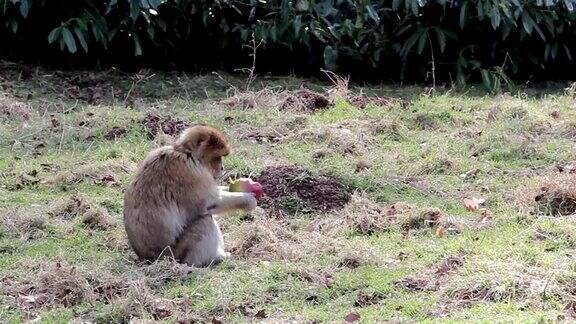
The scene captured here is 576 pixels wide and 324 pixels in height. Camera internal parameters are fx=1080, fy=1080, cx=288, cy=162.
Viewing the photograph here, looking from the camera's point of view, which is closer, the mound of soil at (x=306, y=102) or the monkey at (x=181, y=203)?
the monkey at (x=181, y=203)

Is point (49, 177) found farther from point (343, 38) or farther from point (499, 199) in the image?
point (343, 38)

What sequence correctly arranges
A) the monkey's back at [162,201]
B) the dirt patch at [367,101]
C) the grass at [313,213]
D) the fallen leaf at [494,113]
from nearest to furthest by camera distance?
the grass at [313,213], the monkey's back at [162,201], the fallen leaf at [494,113], the dirt patch at [367,101]

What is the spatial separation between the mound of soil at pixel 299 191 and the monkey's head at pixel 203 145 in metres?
1.29

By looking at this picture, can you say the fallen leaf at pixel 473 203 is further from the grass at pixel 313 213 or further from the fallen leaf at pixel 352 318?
the fallen leaf at pixel 352 318

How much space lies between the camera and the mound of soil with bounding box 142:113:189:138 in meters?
11.0

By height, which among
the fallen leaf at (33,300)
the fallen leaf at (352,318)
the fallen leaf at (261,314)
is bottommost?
the fallen leaf at (33,300)

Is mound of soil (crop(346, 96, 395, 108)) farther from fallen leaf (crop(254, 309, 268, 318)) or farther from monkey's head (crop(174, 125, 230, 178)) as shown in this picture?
fallen leaf (crop(254, 309, 268, 318))

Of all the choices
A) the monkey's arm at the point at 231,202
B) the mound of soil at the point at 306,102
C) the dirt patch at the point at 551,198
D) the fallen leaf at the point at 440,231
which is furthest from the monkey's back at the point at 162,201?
the mound of soil at the point at 306,102

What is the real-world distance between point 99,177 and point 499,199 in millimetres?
3547

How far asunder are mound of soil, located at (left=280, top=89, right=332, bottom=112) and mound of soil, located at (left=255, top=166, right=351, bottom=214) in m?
2.23

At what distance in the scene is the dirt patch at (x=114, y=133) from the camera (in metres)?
10.9

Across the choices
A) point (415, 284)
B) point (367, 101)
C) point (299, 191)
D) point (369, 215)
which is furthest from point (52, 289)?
point (367, 101)

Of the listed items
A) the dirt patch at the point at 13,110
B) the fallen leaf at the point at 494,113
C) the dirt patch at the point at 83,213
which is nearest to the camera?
the dirt patch at the point at 83,213

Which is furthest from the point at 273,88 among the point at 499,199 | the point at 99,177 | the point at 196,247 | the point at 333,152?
the point at 196,247
